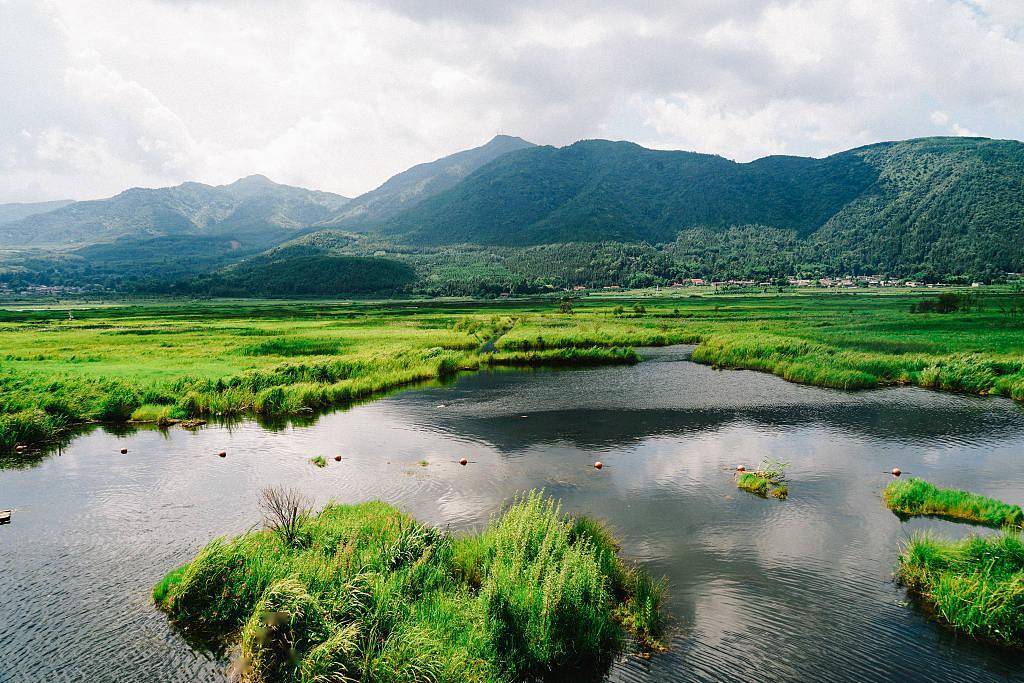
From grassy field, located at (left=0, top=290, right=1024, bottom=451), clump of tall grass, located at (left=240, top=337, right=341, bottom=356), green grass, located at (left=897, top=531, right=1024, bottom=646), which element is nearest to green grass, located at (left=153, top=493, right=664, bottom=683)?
green grass, located at (left=897, top=531, right=1024, bottom=646)

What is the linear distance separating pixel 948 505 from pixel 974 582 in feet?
23.7

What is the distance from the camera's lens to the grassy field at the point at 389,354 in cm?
3450

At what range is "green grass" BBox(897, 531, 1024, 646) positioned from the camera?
11.9m

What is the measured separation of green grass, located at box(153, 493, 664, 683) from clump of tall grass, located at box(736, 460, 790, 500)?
8.81 metres

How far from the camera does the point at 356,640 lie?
10.4m

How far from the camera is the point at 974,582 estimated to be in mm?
12680

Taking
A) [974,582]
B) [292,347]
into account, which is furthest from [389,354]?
[974,582]

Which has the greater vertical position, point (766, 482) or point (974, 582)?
point (974, 582)

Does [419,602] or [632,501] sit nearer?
[419,602]

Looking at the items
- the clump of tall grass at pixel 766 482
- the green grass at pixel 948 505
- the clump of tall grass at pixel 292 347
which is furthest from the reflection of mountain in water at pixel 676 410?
the clump of tall grass at pixel 292 347

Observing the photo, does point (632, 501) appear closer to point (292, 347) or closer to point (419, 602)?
point (419, 602)

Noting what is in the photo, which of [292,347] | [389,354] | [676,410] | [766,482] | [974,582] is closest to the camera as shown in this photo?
[974,582]

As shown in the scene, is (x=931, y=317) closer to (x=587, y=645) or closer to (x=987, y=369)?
(x=987, y=369)

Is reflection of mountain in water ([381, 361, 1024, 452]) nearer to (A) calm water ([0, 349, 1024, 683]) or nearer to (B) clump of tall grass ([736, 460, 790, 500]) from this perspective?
(A) calm water ([0, 349, 1024, 683])
